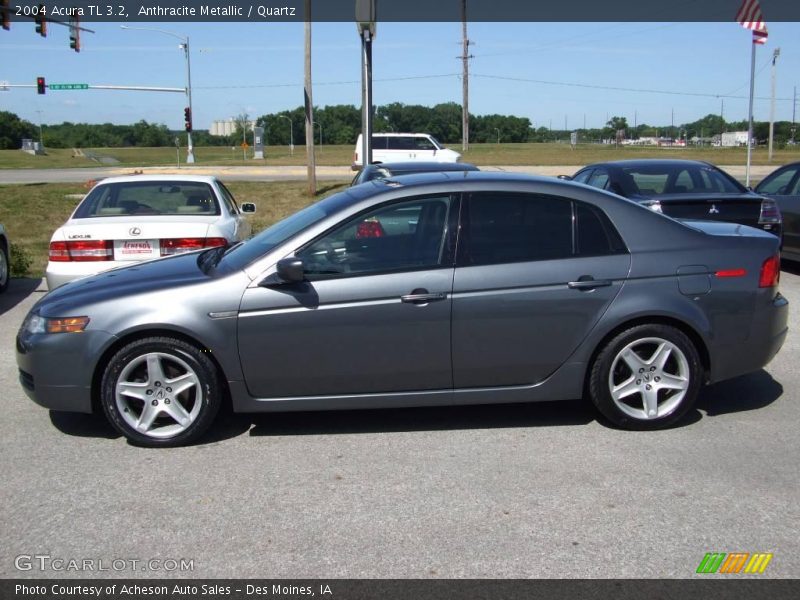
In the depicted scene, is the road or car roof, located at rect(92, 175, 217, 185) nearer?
car roof, located at rect(92, 175, 217, 185)

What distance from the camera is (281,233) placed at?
546 cm

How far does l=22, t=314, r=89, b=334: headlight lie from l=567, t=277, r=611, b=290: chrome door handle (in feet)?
9.58

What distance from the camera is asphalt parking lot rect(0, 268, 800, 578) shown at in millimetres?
3625

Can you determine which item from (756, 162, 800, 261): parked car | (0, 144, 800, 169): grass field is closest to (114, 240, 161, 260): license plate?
(756, 162, 800, 261): parked car

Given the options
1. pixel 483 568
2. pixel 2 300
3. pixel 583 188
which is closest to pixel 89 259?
pixel 2 300

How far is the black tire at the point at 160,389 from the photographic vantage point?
486cm

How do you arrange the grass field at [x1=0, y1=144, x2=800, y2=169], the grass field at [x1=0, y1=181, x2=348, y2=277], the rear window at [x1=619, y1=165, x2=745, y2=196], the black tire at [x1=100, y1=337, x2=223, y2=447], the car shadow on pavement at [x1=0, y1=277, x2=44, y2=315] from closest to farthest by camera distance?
1. the black tire at [x1=100, y1=337, x2=223, y2=447]
2. the car shadow on pavement at [x1=0, y1=277, x2=44, y2=315]
3. the rear window at [x1=619, y1=165, x2=745, y2=196]
4. the grass field at [x1=0, y1=181, x2=348, y2=277]
5. the grass field at [x1=0, y1=144, x2=800, y2=169]

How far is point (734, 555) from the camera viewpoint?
3.63 metres

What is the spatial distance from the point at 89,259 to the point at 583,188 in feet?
15.9

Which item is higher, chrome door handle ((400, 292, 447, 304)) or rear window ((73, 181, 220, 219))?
rear window ((73, 181, 220, 219))

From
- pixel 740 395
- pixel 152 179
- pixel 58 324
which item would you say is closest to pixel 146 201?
pixel 152 179

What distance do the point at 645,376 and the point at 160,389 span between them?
298 centimetres

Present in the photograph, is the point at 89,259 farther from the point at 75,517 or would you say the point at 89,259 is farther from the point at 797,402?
the point at 797,402

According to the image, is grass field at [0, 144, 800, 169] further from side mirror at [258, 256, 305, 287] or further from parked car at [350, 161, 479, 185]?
side mirror at [258, 256, 305, 287]
